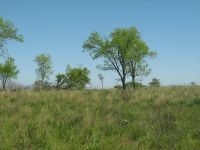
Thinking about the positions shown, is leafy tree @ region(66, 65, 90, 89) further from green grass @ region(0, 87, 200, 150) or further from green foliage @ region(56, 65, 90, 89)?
green grass @ region(0, 87, 200, 150)

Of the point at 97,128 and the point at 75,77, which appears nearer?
the point at 97,128

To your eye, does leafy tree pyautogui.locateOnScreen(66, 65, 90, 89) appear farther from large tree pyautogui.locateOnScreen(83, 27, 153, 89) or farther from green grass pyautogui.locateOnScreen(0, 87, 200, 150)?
green grass pyautogui.locateOnScreen(0, 87, 200, 150)

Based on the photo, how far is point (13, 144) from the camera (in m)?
8.52

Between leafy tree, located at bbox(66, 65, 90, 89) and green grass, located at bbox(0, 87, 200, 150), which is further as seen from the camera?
leafy tree, located at bbox(66, 65, 90, 89)

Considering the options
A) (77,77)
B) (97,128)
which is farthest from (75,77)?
(97,128)

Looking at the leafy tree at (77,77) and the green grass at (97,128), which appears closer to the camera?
the green grass at (97,128)

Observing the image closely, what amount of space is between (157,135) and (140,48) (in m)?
52.1

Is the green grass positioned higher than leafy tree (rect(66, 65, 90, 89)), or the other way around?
leafy tree (rect(66, 65, 90, 89))

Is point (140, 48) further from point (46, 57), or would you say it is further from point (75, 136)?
point (75, 136)

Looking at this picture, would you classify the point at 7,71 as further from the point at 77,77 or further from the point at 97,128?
the point at 97,128

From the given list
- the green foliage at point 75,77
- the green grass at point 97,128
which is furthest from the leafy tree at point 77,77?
the green grass at point 97,128

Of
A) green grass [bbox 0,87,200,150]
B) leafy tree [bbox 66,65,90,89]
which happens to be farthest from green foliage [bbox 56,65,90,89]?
green grass [bbox 0,87,200,150]

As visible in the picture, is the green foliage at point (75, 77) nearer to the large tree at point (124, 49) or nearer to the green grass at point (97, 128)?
the large tree at point (124, 49)

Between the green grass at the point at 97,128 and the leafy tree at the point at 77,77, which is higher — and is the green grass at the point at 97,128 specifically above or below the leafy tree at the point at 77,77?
below
